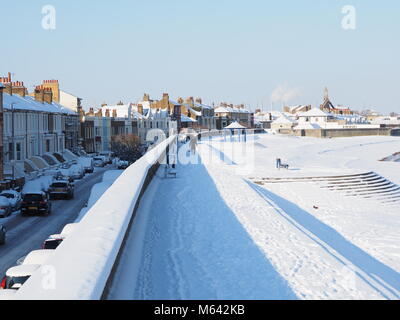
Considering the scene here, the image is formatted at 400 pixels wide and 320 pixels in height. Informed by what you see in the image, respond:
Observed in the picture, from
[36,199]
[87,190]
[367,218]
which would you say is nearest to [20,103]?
[87,190]

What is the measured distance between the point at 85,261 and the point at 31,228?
18.0 metres

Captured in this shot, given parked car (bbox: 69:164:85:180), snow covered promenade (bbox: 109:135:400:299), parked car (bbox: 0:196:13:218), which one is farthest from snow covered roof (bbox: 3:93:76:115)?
snow covered promenade (bbox: 109:135:400:299)

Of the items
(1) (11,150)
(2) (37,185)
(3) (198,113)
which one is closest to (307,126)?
(3) (198,113)

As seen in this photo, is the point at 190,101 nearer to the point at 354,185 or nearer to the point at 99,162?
the point at 99,162

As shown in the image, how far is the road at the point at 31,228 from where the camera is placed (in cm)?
1877

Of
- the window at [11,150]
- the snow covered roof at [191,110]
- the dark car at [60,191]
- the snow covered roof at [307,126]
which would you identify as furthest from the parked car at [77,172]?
the snow covered roof at [191,110]

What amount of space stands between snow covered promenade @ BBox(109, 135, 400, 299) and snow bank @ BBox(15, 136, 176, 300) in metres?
0.80

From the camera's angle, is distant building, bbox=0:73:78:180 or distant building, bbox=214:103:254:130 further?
distant building, bbox=214:103:254:130

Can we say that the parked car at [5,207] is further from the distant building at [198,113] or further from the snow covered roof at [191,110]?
the snow covered roof at [191,110]

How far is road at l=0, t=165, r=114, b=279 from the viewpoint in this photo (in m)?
18.8

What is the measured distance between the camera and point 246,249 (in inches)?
470

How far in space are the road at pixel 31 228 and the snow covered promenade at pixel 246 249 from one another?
471 centimetres

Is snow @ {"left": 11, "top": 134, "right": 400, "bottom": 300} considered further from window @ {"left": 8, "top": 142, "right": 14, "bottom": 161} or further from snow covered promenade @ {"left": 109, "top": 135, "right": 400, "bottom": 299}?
window @ {"left": 8, "top": 142, "right": 14, "bottom": 161}
